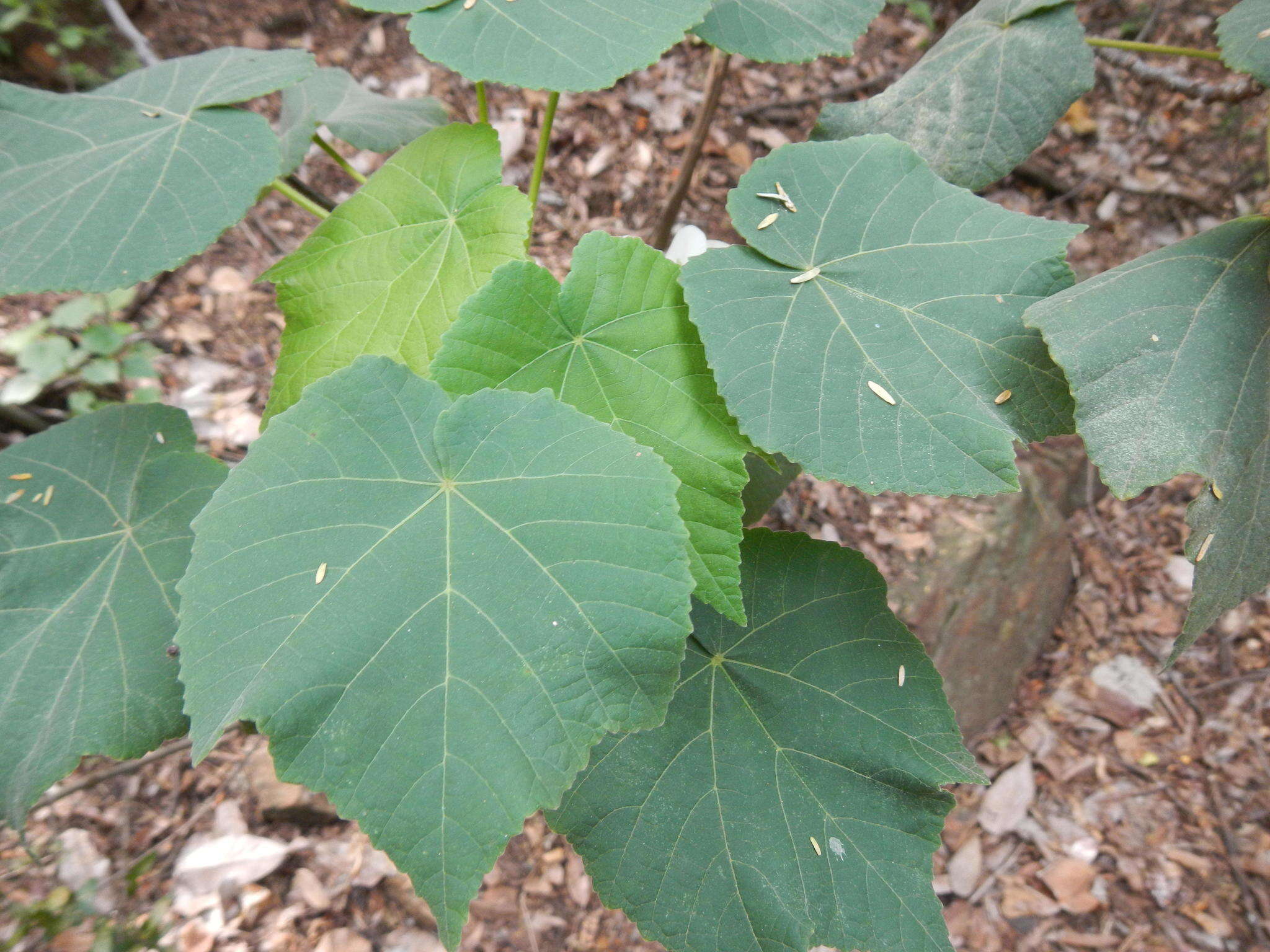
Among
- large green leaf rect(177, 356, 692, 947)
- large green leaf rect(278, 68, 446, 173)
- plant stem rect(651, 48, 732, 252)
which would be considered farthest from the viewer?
plant stem rect(651, 48, 732, 252)

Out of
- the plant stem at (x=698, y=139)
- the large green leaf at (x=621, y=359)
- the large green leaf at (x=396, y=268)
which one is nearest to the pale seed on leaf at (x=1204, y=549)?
the large green leaf at (x=621, y=359)

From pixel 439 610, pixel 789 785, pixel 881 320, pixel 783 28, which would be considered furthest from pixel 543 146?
pixel 789 785

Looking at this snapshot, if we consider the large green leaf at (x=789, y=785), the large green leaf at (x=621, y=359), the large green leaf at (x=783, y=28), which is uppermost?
the large green leaf at (x=783, y=28)

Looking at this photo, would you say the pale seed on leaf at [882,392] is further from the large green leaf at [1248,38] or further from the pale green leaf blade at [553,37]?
the large green leaf at [1248,38]

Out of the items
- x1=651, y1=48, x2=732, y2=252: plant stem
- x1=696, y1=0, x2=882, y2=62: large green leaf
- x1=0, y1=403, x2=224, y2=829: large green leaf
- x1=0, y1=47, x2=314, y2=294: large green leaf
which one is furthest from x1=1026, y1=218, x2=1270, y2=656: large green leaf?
x1=0, y1=403, x2=224, y2=829: large green leaf

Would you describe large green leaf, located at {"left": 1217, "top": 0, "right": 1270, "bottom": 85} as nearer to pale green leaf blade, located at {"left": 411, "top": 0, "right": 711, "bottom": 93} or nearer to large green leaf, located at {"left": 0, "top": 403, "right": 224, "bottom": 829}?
pale green leaf blade, located at {"left": 411, "top": 0, "right": 711, "bottom": 93}

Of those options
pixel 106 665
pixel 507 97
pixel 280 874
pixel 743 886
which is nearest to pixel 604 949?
pixel 280 874

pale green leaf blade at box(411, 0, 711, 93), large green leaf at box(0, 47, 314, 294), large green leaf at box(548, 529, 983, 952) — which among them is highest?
pale green leaf blade at box(411, 0, 711, 93)
